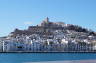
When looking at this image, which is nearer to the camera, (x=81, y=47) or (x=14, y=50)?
(x=14, y=50)

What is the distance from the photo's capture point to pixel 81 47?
117 meters

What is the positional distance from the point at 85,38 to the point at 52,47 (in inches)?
1262

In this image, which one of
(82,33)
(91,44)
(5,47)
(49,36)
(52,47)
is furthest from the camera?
(82,33)

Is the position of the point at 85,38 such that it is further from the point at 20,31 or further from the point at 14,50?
the point at 14,50

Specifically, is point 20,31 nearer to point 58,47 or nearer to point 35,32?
point 35,32

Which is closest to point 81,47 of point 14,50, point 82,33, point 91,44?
point 91,44

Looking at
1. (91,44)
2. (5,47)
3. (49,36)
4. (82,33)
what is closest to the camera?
(5,47)

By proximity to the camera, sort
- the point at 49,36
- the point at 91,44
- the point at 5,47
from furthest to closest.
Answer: the point at 49,36, the point at 91,44, the point at 5,47

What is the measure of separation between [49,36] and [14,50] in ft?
118

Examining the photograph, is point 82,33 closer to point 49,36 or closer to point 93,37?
point 93,37

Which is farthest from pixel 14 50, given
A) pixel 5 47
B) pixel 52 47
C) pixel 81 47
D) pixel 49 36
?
pixel 49 36

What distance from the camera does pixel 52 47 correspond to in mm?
110312

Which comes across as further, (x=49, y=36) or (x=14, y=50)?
(x=49, y=36)

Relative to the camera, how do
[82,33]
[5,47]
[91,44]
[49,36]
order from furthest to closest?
[82,33] → [49,36] → [91,44] → [5,47]
